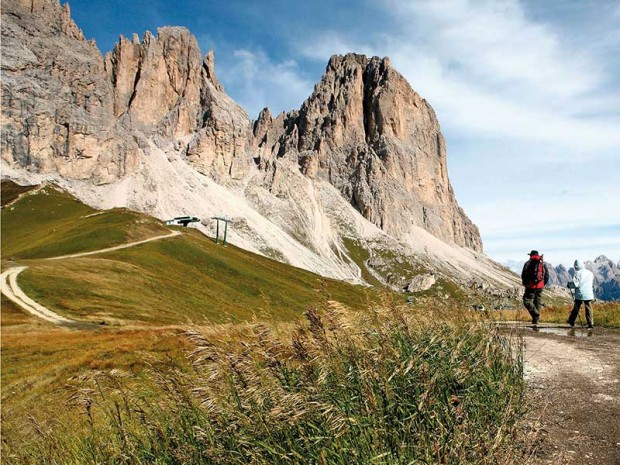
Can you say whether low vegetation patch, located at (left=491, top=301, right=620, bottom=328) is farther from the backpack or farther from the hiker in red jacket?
the backpack

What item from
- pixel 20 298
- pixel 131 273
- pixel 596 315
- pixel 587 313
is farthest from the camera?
pixel 131 273

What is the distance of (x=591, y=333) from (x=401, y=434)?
1428cm

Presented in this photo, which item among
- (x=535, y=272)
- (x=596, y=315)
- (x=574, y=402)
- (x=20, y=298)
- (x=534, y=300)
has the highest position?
(x=535, y=272)

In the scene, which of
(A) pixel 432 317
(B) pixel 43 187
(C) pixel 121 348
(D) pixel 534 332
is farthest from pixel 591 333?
(B) pixel 43 187

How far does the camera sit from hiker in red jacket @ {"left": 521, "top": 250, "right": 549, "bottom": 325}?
20141 millimetres

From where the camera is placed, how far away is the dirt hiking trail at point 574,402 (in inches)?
235

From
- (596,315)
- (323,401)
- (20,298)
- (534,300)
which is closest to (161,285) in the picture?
(20,298)

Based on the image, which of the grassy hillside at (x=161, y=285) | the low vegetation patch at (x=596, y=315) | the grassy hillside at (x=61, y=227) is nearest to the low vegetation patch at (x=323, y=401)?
the grassy hillside at (x=161, y=285)

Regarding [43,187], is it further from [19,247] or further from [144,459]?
[144,459]

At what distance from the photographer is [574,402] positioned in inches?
307

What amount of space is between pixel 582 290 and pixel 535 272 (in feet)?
6.74

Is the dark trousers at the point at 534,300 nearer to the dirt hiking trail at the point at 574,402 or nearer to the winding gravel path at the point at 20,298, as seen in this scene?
the dirt hiking trail at the point at 574,402

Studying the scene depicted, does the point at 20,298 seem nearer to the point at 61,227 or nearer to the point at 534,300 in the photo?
the point at 534,300

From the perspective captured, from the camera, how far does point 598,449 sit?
6.01 meters
